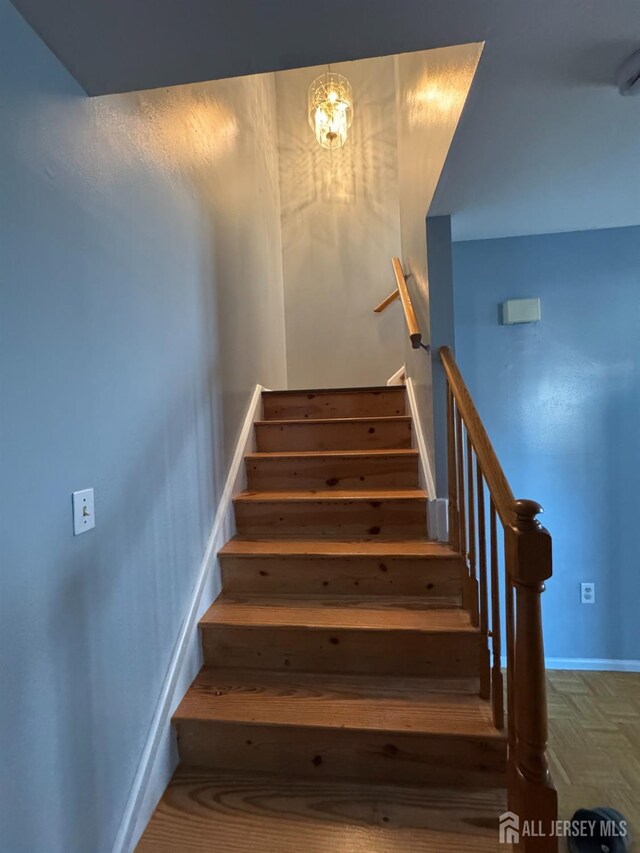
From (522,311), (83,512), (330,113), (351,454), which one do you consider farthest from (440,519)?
(330,113)

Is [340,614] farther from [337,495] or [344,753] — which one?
[337,495]

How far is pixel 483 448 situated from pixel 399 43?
1098 millimetres

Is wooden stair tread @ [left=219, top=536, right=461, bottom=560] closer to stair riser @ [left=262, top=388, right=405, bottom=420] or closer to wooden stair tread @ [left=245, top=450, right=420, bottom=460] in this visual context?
wooden stair tread @ [left=245, top=450, right=420, bottom=460]

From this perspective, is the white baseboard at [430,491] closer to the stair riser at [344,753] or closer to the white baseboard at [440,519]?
the white baseboard at [440,519]

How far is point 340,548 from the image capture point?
1863 millimetres

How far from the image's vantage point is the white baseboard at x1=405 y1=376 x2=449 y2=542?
6.17 ft

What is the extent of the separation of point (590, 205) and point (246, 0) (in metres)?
1.91

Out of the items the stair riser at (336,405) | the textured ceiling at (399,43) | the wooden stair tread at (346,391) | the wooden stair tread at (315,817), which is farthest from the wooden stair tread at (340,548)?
the textured ceiling at (399,43)

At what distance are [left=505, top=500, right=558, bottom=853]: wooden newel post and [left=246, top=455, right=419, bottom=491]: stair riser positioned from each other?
4.11ft

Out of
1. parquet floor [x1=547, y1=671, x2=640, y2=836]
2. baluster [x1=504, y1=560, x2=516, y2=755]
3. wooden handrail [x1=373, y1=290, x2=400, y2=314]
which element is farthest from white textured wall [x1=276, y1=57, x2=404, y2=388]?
baluster [x1=504, y1=560, x2=516, y2=755]

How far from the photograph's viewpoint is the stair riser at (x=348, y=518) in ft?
6.57

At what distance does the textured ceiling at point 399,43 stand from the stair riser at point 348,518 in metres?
1.53

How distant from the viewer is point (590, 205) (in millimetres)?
2021

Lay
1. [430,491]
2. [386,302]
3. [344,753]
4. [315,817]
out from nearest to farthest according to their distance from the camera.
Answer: [315,817]
[344,753]
[430,491]
[386,302]
